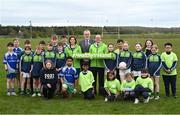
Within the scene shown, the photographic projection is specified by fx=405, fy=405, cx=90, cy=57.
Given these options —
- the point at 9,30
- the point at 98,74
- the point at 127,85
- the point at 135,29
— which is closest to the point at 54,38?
the point at 98,74

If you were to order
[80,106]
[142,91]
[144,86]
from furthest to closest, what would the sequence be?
[144,86] → [142,91] → [80,106]

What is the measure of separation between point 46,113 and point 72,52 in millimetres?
2801

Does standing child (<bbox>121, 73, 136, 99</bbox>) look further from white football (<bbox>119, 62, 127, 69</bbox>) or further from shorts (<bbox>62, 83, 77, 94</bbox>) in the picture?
shorts (<bbox>62, 83, 77, 94</bbox>)

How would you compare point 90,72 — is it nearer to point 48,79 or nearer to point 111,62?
point 111,62

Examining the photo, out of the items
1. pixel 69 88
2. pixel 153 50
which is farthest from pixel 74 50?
pixel 153 50

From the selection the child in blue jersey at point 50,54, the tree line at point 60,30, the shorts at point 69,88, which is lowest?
the shorts at point 69,88

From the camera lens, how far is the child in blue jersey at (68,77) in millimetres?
11508

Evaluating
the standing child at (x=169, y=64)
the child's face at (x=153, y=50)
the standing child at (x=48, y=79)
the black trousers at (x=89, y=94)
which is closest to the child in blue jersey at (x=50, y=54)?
the standing child at (x=48, y=79)

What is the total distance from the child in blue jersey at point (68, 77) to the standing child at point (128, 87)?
4.88 ft

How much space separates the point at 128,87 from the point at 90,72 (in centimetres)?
120

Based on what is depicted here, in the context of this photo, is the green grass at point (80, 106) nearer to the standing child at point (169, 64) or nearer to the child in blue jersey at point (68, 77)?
the child in blue jersey at point (68, 77)

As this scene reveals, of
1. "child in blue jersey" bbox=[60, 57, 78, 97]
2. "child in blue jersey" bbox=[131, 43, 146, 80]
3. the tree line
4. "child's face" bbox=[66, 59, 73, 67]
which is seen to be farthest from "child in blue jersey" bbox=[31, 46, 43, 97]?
the tree line

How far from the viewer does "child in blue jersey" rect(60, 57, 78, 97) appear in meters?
11.5

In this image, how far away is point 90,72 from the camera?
37.6 feet
